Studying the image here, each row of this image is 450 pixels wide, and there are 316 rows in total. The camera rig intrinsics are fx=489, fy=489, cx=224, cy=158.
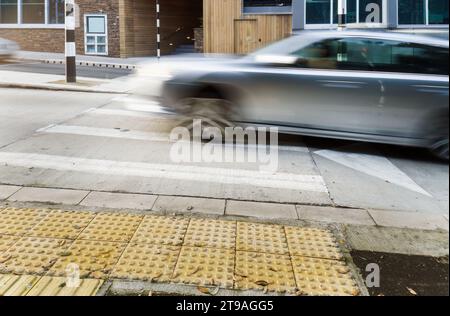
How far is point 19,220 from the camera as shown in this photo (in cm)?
346

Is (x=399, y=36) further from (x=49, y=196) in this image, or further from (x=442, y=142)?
(x=49, y=196)

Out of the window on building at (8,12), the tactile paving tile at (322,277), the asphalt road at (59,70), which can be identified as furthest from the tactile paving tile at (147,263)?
the window on building at (8,12)

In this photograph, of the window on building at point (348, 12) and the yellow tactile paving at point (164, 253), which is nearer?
the window on building at point (348, 12)

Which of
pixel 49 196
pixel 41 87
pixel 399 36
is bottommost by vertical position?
pixel 49 196

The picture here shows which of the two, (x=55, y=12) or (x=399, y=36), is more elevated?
(x=55, y=12)

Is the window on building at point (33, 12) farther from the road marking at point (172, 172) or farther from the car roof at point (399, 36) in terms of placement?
the car roof at point (399, 36)

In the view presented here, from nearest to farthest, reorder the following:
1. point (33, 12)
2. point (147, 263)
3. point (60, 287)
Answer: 1. point (60, 287)
2. point (147, 263)
3. point (33, 12)

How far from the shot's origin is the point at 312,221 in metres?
3.59

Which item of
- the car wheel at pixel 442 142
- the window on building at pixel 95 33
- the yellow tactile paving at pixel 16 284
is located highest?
the window on building at pixel 95 33

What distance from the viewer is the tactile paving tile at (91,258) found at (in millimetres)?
2684

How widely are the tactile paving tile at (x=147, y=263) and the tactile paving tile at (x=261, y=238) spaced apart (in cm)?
45

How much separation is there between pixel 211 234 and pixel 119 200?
3.48 feet

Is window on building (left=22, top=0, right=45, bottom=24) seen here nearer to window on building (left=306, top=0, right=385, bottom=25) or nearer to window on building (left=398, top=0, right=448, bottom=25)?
window on building (left=306, top=0, right=385, bottom=25)

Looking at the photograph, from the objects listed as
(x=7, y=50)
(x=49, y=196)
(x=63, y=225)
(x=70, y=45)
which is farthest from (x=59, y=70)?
(x=63, y=225)
